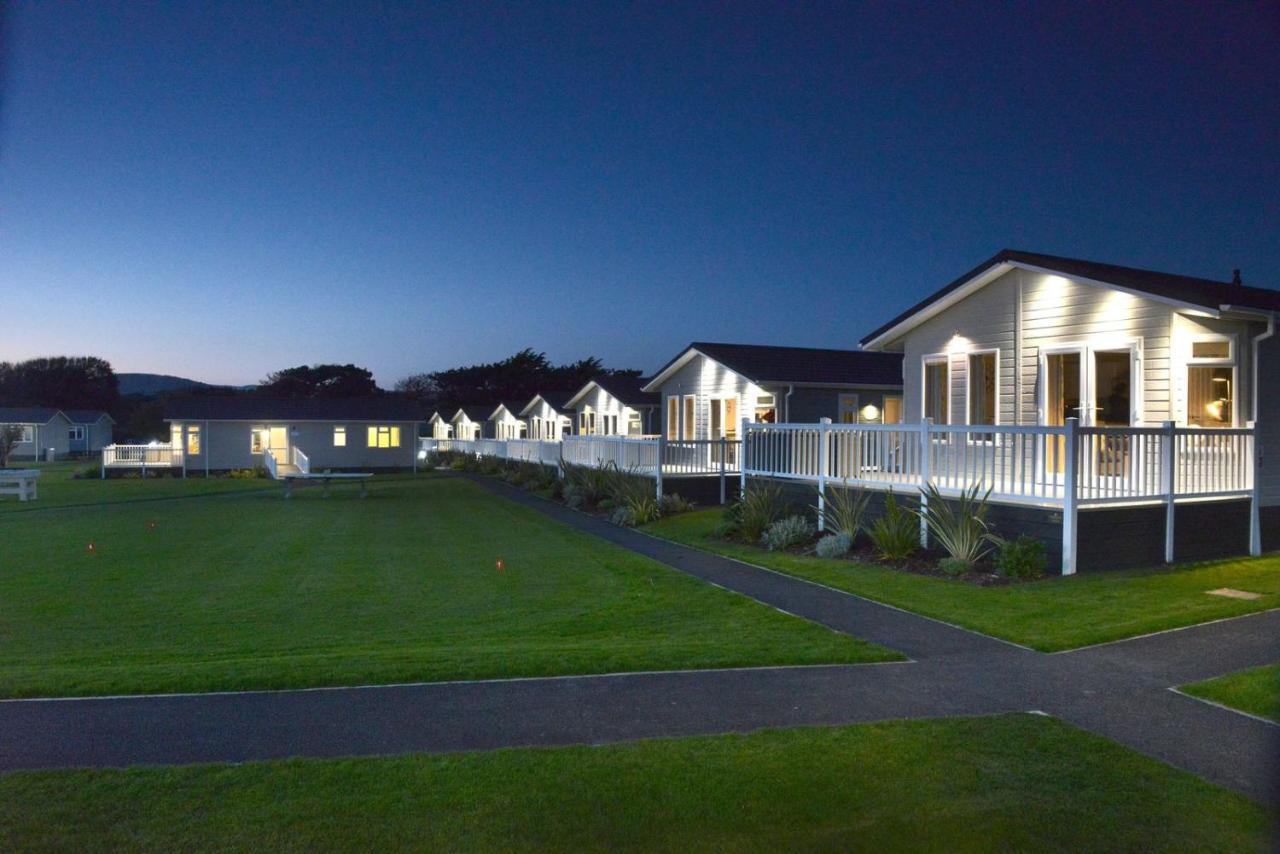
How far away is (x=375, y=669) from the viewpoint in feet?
23.4

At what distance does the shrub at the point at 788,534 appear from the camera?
47.5 ft

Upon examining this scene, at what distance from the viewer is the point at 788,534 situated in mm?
14484

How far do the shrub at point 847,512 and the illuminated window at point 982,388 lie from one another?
12.4 ft

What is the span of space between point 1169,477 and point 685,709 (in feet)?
27.9

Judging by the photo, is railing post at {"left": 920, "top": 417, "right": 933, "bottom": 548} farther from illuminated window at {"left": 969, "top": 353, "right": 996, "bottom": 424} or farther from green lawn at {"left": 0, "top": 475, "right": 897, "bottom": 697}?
illuminated window at {"left": 969, "top": 353, "right": 996, "bottom": 424}

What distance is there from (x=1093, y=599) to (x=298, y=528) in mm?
15631

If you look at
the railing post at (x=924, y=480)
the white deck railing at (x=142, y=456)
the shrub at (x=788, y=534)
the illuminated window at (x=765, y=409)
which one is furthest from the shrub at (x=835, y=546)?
the white deck railing at (x=142, y=456)

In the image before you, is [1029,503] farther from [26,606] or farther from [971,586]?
[26,606]

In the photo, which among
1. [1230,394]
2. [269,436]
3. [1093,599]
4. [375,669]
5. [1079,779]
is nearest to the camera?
[1079,779]

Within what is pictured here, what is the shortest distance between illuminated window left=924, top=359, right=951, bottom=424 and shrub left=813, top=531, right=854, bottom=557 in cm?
491

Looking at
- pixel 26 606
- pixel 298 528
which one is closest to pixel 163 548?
pixel 298 528

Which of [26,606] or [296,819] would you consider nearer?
[296,819]

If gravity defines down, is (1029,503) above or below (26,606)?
above

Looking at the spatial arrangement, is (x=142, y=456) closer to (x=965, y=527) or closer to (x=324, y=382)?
(x=965, y=527)
